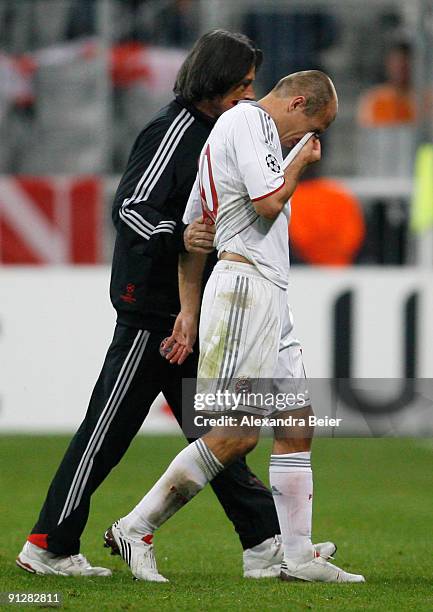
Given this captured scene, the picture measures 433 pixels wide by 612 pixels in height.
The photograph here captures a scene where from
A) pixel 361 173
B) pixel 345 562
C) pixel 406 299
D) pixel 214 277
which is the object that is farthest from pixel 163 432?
pixel 214 277

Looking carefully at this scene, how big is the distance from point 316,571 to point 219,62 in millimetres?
2005

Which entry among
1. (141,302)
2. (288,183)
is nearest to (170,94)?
(141,302)

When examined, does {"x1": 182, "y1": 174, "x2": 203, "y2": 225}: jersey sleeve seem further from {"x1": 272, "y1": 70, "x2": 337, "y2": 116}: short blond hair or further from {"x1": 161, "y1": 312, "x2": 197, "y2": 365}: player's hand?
{"x1": 272, "y1": 70, "x2": 337, "y2": 116}: short blond hair

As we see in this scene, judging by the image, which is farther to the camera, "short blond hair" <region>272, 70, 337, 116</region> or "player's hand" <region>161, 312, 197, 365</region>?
"player's hand" <region>161, 312, 197, 365</region>

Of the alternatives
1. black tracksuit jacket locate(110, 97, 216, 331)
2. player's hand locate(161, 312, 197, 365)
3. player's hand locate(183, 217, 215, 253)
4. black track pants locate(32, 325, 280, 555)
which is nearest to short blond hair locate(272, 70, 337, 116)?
black tracksuit jacket locate(110, 97, 216, 331)

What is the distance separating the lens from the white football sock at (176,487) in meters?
5.75

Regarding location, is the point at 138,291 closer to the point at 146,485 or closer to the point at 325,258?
the point at 146,485

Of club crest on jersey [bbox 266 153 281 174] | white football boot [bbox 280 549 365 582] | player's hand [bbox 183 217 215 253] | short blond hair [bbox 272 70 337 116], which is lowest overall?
white football boot [bbox 280 549 365 582]

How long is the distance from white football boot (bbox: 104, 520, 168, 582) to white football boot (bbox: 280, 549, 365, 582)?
50 centimetres

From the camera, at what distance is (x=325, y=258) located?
41.9ft

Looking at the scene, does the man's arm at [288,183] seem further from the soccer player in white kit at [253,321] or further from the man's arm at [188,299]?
the man's arm at [188,299]

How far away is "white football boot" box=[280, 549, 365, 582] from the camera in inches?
231

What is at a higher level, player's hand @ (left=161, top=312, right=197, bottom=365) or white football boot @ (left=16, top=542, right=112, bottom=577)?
player's hand @ (left=161, top=312, right=197, bottom=365)

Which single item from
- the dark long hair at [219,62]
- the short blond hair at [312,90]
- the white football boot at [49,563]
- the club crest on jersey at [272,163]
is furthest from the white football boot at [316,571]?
the dark long hair at [219,62]
